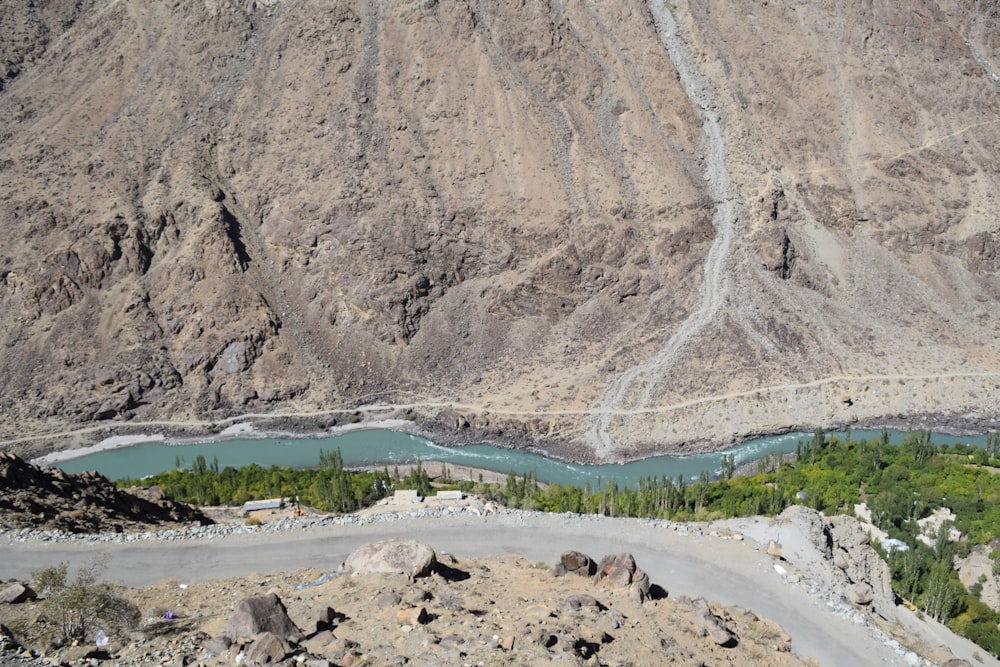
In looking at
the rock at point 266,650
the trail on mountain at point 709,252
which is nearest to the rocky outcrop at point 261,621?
the rock at point 266,650

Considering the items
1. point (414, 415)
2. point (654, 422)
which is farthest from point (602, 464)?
point (414, 415)

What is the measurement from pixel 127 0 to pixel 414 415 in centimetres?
4912

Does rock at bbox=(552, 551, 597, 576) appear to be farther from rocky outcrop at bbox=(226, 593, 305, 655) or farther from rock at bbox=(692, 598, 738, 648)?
rocky outcrop at bbox=(226, 593, 305, 655)

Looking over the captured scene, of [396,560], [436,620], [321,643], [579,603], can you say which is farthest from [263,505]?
[321,643]

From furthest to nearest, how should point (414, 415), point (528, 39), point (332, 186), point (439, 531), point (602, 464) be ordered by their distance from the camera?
point (528, 39) < point (332, 186) < point (414, 415) < point (602, 464) < point (439, 531)

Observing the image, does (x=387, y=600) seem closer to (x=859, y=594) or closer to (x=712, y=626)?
(x=712, y=626)

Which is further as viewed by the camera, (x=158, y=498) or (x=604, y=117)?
(x=604, y=117)

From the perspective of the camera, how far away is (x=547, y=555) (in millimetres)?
27734

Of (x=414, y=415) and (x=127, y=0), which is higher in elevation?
(x=127, y=0)

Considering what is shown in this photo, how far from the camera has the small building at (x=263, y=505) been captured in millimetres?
41531

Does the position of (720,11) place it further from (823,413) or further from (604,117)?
(823,413)

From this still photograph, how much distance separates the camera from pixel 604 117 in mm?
70375

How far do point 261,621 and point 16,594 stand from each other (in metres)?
7.64

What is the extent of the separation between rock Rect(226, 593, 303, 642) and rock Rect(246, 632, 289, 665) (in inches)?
28.6
